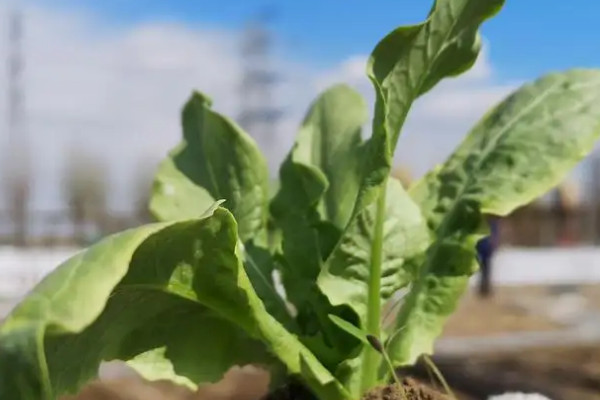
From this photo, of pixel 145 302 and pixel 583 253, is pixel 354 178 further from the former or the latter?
pixel 583 253

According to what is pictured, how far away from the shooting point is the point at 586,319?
15.1ft

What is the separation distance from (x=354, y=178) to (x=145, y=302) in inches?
9.8

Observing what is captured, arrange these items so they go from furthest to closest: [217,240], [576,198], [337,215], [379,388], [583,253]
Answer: [576,198], [583,253], [337,215], [379,388], [217,240]

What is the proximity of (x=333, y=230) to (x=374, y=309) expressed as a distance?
8 centimetres

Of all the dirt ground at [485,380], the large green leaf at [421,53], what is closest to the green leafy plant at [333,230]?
the large green leaf at [421,53]

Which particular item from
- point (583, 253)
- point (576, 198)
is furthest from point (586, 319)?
point (576, 198)

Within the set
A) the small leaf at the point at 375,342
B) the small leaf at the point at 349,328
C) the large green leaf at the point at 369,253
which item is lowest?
the small leaf at the point at 375,342

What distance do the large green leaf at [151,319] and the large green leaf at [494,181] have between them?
101 millimetres

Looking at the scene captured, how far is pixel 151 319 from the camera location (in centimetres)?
54

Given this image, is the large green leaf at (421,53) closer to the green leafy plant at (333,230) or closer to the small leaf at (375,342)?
the green leafy plant at (333,230)

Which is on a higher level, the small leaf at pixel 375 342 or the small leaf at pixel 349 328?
the small leaf at pixel 349 328

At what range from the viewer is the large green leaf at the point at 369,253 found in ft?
2.00

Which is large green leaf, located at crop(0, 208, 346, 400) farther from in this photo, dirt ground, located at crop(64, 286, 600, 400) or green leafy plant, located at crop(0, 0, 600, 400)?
dirt ground, located at crop(64, 286, 600, 400)

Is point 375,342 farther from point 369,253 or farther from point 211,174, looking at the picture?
point 211,174
